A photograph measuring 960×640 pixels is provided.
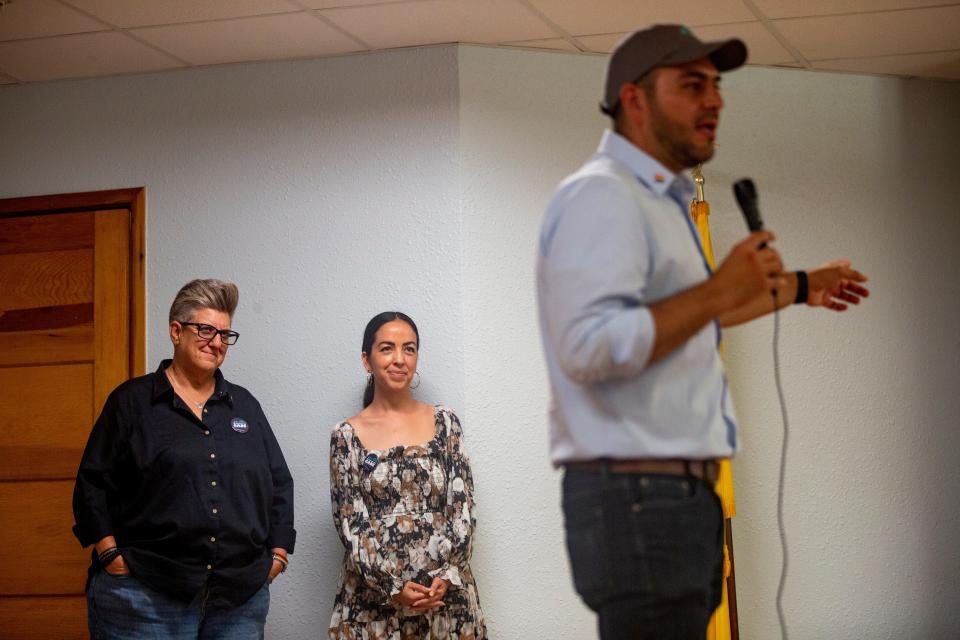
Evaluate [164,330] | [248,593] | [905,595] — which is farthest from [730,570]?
[164,330]

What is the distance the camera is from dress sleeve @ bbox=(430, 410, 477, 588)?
11.6ft

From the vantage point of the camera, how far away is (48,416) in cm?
429

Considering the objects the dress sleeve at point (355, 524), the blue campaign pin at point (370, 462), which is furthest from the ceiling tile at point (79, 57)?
the blue campaign pin at point (370, 462)

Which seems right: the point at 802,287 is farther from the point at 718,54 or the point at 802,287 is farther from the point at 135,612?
the point at 135,612

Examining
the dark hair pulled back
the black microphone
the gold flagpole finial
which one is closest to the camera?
the black microphone

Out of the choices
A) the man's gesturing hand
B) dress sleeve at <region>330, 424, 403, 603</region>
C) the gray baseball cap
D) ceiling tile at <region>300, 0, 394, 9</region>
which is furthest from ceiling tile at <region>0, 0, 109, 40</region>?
the man's gesturing hand

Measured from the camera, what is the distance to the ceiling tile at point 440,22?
3809 millimetres

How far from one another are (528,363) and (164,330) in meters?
1.51

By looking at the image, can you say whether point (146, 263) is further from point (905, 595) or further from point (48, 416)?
point (905, 595)

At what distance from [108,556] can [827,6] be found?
310cm

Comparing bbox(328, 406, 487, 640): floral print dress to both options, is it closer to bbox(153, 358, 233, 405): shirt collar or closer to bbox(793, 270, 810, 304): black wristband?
bbox(153, 358, 233, 405): shirt collar

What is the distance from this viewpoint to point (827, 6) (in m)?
3.83

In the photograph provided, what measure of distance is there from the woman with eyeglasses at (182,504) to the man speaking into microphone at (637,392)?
1.92 meters

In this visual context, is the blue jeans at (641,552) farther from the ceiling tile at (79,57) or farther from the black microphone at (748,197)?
the ceiling tile at (79,57)
